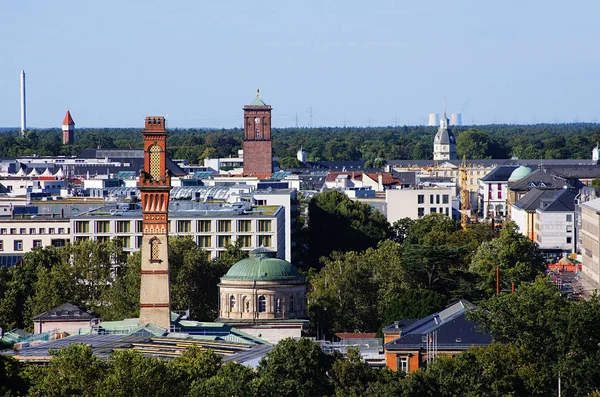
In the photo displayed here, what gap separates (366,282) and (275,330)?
15117 mm

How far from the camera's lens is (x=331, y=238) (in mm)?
149000

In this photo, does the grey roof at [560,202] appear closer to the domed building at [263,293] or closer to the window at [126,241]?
the window at [126,241]

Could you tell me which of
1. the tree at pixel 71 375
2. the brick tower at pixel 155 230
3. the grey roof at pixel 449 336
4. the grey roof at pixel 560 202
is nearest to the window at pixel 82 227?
the brick tower at pixel 155 230

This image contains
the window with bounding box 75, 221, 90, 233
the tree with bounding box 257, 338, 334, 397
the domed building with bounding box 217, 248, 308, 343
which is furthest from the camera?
the window with bounding box 75, 221, 90, 233

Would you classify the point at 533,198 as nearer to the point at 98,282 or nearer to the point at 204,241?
the point at 204,241

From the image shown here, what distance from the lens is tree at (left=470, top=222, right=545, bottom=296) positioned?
351 feet

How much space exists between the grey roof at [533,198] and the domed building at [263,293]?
77.0m

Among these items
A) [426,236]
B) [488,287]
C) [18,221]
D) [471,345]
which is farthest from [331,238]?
[471,345]

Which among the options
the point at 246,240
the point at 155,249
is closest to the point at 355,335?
the point at 155,249

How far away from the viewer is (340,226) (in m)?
152

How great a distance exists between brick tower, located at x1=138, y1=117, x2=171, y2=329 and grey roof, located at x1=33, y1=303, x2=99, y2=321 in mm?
10421

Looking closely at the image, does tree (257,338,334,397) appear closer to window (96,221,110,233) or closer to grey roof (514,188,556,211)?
window (96,221,110,233)

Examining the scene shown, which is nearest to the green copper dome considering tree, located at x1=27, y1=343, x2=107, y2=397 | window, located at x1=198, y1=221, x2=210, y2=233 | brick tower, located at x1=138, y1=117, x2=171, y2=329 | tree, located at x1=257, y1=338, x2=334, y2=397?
brick tower, located at x1=138, y1=117, x2=171, y2=329

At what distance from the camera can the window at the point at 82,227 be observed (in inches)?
4732
